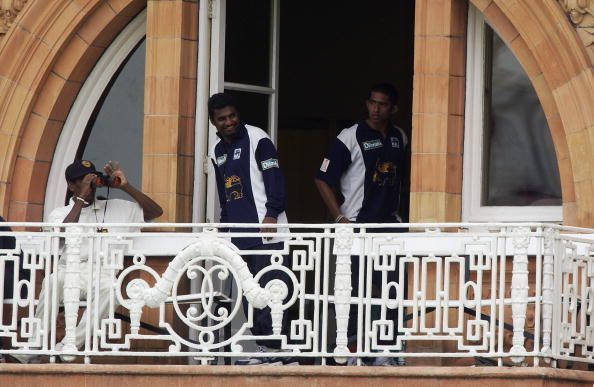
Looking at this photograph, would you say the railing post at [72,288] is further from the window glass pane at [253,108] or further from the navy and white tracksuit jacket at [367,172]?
the window glass pane at [253,108]

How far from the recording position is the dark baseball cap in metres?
14.5

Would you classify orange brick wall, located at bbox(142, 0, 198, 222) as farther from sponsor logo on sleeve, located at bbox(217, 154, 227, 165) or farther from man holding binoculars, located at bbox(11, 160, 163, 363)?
sponsor logo on sleeve, located at bbox(217, 154, 227, 165)

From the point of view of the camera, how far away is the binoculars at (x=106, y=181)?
1445cm

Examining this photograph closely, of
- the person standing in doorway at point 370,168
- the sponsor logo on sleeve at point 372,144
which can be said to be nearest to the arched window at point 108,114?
the person standing in doorway at point 370,168

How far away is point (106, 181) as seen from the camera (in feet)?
47.6

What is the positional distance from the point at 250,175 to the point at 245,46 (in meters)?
1.48

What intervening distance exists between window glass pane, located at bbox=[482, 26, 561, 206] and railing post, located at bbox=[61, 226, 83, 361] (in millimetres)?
3081

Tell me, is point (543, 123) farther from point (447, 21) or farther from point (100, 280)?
point (100, 280)

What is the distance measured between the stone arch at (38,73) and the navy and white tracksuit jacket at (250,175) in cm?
183

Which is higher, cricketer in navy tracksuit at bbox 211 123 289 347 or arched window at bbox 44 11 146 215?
arched window at bbox 44 11 146 215

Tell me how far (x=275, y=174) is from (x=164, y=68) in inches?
60.6

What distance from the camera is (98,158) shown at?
15.9 m

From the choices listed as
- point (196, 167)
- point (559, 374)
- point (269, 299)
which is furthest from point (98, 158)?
point (559, 374)

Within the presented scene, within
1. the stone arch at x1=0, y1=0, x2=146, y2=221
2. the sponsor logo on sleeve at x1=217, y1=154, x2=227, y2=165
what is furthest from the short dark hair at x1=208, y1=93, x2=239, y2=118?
the stone arch at x1=0, y1=0, x2=146, y2=221
